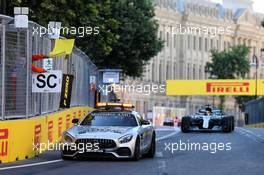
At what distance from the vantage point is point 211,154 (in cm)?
1984

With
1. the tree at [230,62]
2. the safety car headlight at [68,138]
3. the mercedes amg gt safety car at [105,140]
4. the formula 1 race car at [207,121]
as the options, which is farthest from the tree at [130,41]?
the tree at [230,62]

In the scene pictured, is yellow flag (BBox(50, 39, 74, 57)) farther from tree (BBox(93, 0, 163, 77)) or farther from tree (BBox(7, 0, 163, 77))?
tree (BBox(93, 0, 163, 77))

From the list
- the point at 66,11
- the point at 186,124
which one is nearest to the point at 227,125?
the point at 186,124

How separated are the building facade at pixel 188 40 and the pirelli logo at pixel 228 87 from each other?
672cm

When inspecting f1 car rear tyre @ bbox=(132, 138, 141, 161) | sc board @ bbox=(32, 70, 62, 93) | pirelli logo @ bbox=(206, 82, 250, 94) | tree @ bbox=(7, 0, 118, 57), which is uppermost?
tree @ bbox=(7, 0, 118, 57)

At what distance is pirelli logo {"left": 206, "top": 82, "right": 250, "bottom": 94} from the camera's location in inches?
3302

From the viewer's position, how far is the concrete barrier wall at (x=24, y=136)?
635 inches

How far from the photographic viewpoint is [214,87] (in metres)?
84.5

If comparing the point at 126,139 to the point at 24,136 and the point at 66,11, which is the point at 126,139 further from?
the point at 66,11

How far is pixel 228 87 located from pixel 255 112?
18.0m

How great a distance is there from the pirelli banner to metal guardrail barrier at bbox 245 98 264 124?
10270 millimetres

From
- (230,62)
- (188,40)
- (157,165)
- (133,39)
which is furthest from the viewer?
(188,40)

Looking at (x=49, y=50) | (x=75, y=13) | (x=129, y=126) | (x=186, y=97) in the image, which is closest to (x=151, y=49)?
(x=75, y=13)

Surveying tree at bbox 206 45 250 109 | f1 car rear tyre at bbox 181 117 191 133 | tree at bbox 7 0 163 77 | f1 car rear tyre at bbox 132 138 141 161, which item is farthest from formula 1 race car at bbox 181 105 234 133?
tree at bbox 206 45 250 109
